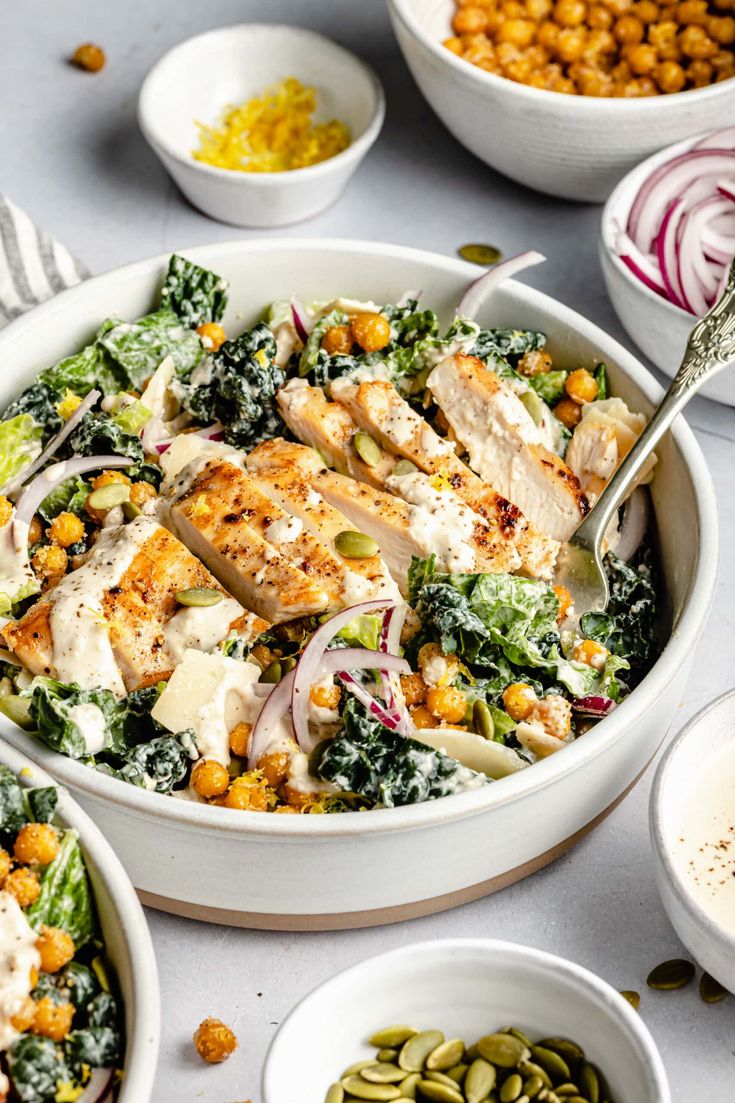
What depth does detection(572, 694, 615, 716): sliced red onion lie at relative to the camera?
12.9ft

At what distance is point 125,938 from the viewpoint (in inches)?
132

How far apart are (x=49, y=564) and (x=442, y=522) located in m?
1.26

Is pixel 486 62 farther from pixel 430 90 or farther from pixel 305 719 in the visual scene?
pixel 305 719

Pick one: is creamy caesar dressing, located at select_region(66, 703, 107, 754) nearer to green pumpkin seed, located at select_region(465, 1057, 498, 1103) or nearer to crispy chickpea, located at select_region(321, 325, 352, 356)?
green pumpkin seed, located at select_region(465, 1057, 498, 1103)

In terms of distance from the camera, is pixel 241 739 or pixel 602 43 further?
pixel 602 43

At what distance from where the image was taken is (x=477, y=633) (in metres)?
3.97

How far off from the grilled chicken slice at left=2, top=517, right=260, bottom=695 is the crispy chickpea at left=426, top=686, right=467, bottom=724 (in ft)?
1.81

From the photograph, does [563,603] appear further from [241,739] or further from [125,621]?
[125,621]

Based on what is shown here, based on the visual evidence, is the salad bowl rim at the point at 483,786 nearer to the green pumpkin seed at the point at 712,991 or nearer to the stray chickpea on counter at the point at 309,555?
the stray chickpea on counter at the point at 309,555

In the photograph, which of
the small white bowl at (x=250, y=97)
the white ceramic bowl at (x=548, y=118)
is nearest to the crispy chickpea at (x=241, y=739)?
the small white bowl at (x=250, y=97)

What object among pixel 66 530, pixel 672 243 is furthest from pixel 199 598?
pixel 672 243

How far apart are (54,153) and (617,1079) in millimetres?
5037

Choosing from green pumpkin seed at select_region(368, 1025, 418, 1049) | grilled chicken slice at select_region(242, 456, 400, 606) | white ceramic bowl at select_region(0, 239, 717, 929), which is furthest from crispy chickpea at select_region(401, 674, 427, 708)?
green pumpkin seed at select_region(368, 1025, 418, 1049)

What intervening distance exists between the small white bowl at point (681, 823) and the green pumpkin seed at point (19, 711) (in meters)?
1.76
